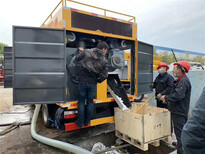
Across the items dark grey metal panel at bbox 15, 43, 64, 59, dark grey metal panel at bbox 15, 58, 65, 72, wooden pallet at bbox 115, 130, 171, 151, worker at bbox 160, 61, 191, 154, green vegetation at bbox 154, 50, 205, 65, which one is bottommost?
wooden pallet at bbox 115, 130, 171, 151

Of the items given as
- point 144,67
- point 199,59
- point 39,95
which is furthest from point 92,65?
point 199,59

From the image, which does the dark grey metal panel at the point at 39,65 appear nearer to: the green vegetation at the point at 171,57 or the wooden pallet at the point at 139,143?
the wooden pallet at the point at 139,143

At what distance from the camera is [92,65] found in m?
3.29

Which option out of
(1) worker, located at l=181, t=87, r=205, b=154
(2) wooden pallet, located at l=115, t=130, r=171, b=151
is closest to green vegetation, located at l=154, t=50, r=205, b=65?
(2) wooden pallet, located at l=115, t=130, r=171, b=151

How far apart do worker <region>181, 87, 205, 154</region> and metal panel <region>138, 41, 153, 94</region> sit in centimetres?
328

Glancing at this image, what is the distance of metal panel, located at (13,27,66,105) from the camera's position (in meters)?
2.76

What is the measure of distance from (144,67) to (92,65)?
1.81m

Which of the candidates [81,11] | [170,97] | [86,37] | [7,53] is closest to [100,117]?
[170,97]

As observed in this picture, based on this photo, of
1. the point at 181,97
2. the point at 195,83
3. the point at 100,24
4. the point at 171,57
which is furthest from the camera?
the point at 171,57

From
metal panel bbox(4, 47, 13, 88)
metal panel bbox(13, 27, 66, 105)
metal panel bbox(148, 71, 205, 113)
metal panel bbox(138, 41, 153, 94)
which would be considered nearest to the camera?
metal panel bbox(13, 27, 66, 105)

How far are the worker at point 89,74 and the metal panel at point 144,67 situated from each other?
130 centimetres

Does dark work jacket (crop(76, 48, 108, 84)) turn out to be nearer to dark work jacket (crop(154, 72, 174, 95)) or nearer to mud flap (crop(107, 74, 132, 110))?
mud flap (crop(107, 74, 132, 110))

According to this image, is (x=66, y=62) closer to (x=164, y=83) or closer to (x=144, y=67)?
(x=144, y=67)

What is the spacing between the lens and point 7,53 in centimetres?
547
